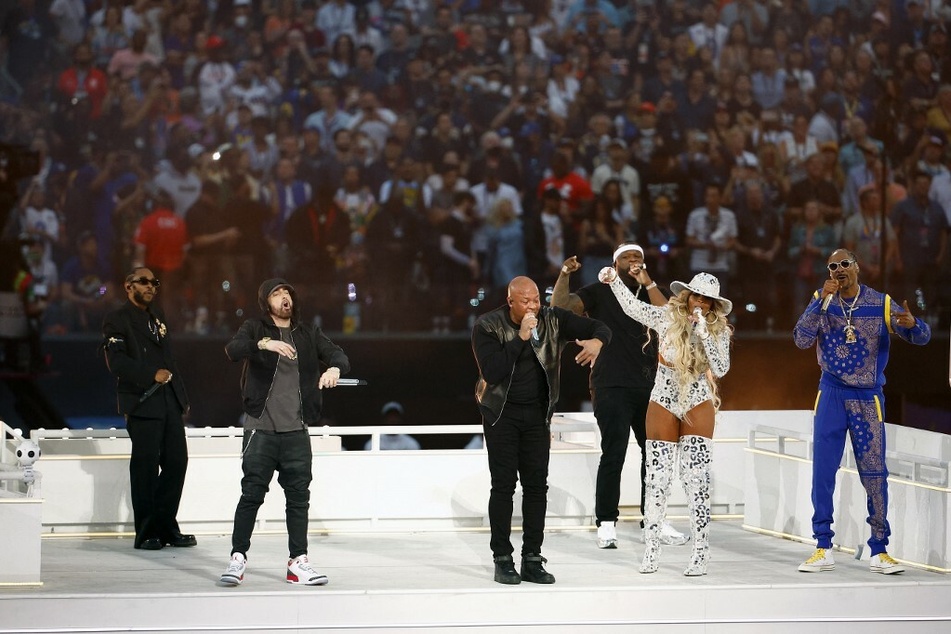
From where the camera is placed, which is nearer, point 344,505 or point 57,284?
point 344,505

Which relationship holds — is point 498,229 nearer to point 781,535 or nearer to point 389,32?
point 389,32

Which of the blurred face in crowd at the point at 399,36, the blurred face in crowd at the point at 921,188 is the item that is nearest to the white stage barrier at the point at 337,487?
the blurred face in crowd at the point at 399,36

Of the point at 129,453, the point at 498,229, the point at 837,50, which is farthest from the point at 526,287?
the point at 837,50

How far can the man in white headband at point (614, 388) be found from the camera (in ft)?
20.1

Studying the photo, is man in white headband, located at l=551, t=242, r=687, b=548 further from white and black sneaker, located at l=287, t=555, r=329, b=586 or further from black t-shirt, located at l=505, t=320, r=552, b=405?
white and black sneaker, located at l=287, t=555, r=329, b=586

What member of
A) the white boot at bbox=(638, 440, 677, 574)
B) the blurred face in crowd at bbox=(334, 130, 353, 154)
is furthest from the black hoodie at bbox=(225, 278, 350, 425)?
the blurred face in crowd at bbox=(334, 130, 353, 154)

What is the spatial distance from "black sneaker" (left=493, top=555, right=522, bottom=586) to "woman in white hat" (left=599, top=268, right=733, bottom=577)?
1.90ft

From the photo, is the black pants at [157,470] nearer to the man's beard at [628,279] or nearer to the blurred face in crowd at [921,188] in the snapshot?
the man's beard at [628,279]

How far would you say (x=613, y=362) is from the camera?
20.2ft

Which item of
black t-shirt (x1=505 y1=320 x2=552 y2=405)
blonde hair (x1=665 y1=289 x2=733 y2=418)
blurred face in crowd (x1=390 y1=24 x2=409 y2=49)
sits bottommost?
black t-shirt (x1=505 y1=320 x2=552 y2=405)

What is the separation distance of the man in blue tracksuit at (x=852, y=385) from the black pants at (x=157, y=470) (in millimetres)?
2857

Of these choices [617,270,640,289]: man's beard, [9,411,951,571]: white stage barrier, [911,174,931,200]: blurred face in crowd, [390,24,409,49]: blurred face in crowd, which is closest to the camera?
[617,270,640,289]: man's beard

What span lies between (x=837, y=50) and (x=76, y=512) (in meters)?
9.25

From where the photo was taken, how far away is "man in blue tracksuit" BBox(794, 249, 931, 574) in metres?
5.50
